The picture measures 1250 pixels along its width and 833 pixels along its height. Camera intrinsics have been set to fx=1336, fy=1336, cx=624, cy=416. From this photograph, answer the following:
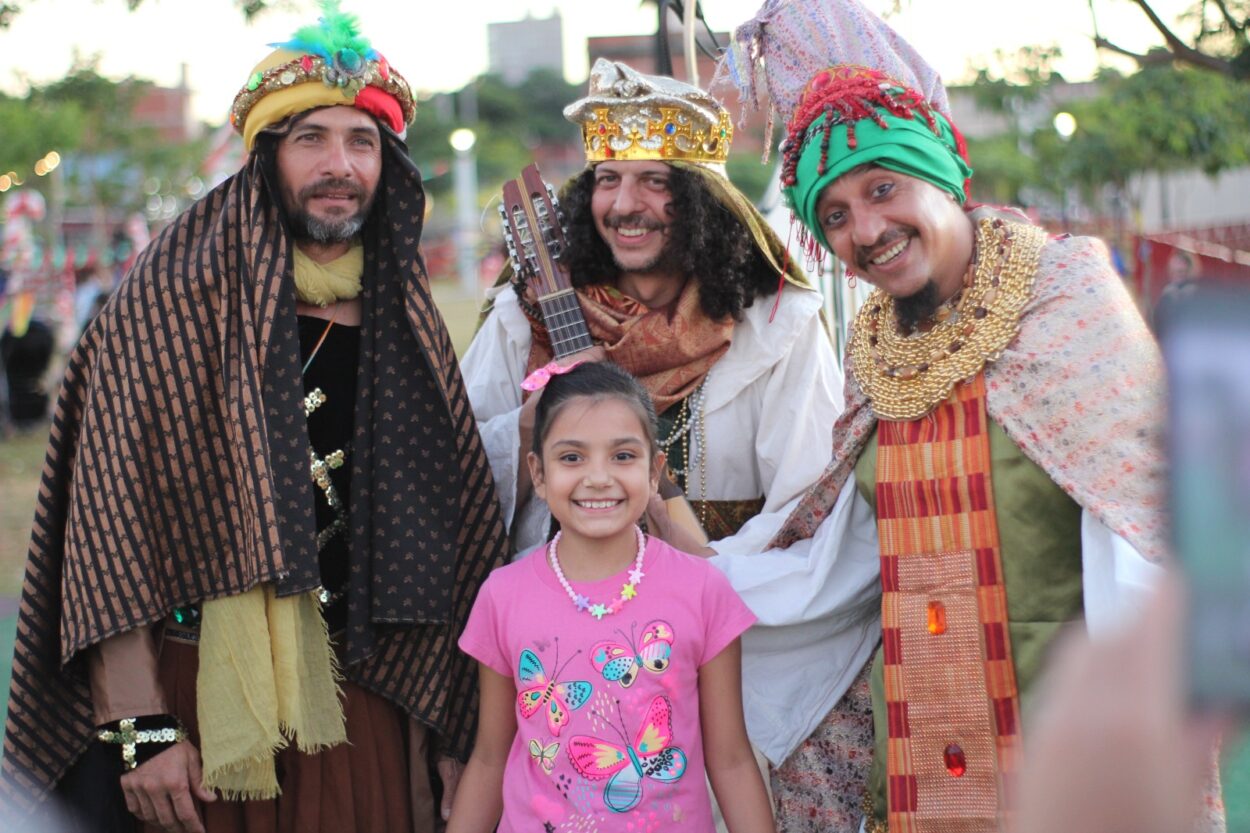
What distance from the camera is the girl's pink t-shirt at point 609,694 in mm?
2564

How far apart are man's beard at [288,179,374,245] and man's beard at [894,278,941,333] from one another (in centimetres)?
125

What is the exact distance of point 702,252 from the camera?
3.47m

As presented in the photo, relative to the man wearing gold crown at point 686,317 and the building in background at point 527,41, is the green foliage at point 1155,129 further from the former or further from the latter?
the building in background at point 527,41

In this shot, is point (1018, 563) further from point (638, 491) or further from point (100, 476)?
point (100, 476)

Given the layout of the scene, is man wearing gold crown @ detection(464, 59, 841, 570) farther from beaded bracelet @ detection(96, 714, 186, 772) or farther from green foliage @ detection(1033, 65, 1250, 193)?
green foliage @ detection(1033, 65, 1250, 193)

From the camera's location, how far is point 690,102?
350cm

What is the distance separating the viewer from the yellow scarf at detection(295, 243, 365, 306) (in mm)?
3033

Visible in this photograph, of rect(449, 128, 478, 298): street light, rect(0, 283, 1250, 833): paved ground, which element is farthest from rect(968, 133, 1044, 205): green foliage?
rect(0, 283, 1250, 833): paved ground

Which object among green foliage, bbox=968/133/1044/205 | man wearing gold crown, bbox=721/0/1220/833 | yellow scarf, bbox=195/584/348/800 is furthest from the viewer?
green foliage, bbox=968/133/1044/205

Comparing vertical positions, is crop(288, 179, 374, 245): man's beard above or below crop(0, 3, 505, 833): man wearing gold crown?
above

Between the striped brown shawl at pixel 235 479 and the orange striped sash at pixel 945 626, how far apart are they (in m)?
0.97

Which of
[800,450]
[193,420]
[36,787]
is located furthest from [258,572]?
[800,450]

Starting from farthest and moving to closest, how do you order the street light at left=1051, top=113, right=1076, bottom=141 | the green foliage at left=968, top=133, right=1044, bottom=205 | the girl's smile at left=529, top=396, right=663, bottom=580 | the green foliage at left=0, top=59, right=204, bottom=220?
the green foliage at left=968, top=133, right=1044, bottom=205, the green foliage at left=0, top=59, right=204, bottom=220, the street light at left=1051, top=113, right=1076, bottom=141, the girl's smile at left=529, top=396, right=663, bottom=580

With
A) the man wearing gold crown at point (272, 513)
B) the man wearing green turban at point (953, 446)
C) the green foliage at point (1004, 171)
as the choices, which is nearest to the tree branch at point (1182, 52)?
the man wearing green turban at point (953, 446)
